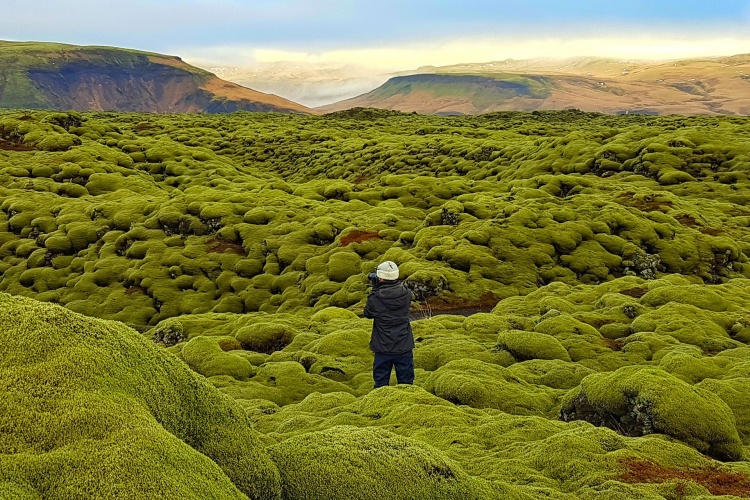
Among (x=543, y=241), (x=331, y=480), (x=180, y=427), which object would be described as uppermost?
(x=180, y=427)

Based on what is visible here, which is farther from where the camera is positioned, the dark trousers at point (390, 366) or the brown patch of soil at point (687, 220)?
the brown patch of soil at point (687, 220)

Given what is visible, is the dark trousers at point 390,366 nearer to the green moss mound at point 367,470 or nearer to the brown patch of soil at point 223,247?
the green moss mound at point 367,470

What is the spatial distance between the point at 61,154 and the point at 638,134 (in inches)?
3054

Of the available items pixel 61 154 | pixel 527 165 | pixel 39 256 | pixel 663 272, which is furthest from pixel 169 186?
pixel 663 272

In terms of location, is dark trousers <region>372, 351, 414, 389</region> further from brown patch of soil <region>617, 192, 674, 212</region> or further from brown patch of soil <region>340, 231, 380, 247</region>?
brown patch of soil <region>617, 192, 674, 212</region>

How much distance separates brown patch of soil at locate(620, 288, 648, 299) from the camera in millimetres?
27453

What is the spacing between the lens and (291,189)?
2648 inches

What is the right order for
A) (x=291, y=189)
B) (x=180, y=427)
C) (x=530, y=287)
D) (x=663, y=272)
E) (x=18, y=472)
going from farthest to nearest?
(x=291, y=189)
(x=663, y=272)
(x=530, y=287)
(x=180, y=427)
(x=18, y=472)

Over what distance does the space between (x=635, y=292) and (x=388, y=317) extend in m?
17.5

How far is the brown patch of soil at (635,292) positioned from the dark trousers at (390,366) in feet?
52.5

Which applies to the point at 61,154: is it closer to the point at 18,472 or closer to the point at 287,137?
the point at 287,137

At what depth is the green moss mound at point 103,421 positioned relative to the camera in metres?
4.76

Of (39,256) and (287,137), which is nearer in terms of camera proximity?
(39,256)

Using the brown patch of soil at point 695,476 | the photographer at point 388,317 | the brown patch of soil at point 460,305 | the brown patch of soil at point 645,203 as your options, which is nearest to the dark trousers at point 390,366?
the photographer at point 388,317
